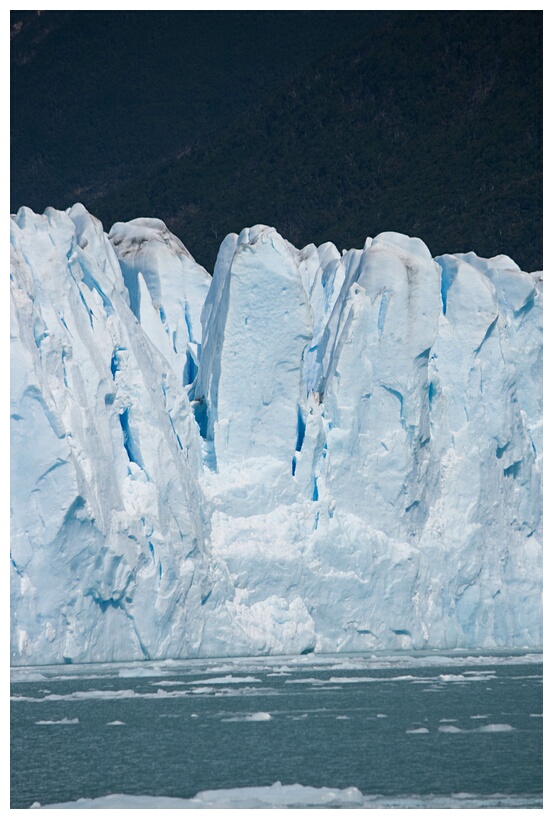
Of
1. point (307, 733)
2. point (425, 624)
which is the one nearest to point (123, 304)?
point (425, 624)

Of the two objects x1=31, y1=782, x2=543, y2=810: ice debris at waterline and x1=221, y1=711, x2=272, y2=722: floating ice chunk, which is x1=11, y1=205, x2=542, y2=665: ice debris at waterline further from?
x1=31, y1=782, x2=543, y2=810: ice debris at waterline

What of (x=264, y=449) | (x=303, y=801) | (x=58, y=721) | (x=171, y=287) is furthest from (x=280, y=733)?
(x=171, y=287)

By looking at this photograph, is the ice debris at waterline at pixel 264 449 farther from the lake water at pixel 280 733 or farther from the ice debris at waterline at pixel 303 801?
the ice debris at waterline at pixel 303 801

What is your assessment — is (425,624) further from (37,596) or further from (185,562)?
(37,596)

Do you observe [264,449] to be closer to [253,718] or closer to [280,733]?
[253,718]

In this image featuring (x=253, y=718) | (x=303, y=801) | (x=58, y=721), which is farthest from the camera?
(x=253, y=718)
